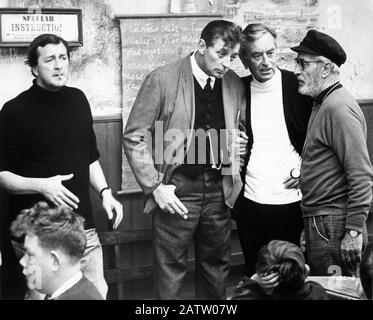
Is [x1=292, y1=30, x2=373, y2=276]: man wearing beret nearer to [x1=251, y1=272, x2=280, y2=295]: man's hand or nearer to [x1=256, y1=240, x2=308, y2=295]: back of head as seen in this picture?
[x1=256, y1=240, x2=308, y2=295]: back of head

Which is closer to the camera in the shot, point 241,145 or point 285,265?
point 285,265

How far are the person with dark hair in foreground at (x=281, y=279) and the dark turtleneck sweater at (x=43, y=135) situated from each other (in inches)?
48.7

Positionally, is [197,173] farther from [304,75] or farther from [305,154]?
[304,75]

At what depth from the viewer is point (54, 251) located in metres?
3.49

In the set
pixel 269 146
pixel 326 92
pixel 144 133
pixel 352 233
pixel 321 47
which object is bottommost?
pixel 352 233

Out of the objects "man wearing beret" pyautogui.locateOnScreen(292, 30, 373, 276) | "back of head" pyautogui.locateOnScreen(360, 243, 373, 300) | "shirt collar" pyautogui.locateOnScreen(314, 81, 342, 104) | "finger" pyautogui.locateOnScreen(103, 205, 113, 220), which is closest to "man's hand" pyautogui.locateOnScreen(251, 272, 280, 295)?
"man wearing beret" pyautogui.locateOnScreen(292, 30, 373, 276)

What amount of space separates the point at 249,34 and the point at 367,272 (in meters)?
1.66

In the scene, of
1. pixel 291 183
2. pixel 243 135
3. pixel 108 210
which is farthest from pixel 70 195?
pixel 291 183

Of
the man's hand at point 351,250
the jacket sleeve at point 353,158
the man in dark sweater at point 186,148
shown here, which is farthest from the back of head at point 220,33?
the man's hand at point 351,250

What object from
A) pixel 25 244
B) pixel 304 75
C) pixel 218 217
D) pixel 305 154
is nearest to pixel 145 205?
pixel 218 217

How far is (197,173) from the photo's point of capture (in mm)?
3928

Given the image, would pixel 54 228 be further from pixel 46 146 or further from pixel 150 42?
pixel 150 42

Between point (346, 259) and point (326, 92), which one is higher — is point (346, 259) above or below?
below

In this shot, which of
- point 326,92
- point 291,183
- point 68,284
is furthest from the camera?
point 291,183
